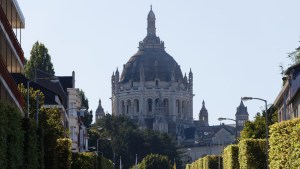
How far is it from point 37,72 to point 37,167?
2974 inches

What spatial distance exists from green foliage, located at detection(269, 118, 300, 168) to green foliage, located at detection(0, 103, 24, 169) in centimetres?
1343

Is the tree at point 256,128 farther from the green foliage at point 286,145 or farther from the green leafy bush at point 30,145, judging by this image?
the green leafy bush at point 30,145

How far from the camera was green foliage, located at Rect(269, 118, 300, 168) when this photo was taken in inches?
2451

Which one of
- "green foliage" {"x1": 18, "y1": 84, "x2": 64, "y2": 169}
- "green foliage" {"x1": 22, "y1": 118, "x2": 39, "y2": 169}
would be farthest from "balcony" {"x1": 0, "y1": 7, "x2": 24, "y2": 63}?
"green foliage" {"x1": 22, "y1": 118, "x2": 39, "y2": 169}

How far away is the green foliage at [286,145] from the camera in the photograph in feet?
204

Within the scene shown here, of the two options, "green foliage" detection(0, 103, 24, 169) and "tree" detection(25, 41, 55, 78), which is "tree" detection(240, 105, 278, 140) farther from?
"green foliage" detection(0, 103, 24, 169)

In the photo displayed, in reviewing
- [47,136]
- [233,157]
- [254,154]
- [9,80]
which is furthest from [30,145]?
[233,157]

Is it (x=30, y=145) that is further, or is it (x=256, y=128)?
(x=256, y=128)

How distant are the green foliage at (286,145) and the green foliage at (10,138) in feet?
44.1

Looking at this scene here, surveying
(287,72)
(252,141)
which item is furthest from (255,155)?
(287,72)

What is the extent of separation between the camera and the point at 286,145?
67625 mm

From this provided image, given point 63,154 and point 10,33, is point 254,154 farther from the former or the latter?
point 10,33

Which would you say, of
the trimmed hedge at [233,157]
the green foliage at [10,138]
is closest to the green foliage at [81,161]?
the trimmed hedge at [233,157]

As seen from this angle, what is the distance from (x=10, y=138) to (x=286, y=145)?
15.1 m
